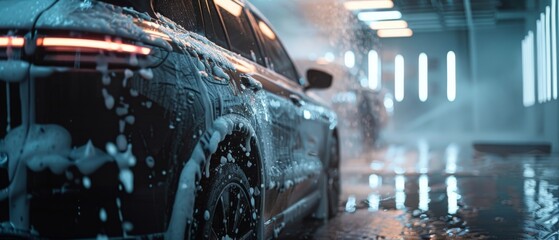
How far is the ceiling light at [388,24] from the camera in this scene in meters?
25.7

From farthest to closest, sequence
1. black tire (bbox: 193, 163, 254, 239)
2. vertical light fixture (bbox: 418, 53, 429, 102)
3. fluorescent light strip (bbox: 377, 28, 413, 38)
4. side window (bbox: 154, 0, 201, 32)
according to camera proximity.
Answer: vertical light fixture (bbox: 418, 53, 429, 102)
fluorescent light strip (bbox: 377, 28, 413, 38)
side window (bbox: 154, 0, 201, 32)
black tire (bbox: 193, 163, 254, 239)

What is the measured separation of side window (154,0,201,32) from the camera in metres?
3.23

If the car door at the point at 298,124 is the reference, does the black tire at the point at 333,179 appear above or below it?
below

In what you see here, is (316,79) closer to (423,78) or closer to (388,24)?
(388,24)

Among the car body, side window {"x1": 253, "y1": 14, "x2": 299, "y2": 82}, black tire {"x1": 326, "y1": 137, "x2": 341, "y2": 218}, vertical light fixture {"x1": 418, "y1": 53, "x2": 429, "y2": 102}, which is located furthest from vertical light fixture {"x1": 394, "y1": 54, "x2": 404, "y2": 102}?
the car body

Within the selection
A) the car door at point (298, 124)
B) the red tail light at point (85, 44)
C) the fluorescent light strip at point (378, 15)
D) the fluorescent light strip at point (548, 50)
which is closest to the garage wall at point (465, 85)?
the fluorescent light strip at point (378, 15)

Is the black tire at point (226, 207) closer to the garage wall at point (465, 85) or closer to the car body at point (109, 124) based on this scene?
the car body at point (109, 124)

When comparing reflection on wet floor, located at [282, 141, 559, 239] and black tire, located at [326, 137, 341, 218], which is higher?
black tire, located at [326, 137, 341, 218]

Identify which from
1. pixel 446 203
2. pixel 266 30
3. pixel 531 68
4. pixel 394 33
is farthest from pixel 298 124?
pixel 394 33

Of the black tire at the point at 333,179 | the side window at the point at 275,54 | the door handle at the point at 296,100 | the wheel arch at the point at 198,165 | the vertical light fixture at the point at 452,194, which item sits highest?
the side window at the point at 275,54

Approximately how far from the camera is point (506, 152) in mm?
16391

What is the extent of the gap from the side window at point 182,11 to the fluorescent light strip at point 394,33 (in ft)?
81.9

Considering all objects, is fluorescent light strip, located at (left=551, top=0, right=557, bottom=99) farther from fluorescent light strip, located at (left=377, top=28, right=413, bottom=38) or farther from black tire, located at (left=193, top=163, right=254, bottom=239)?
black tire, located at (left=193, top=163, right=254, bottom=239)

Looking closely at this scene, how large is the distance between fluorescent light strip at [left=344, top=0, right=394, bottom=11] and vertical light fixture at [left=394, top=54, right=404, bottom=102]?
495 inches
